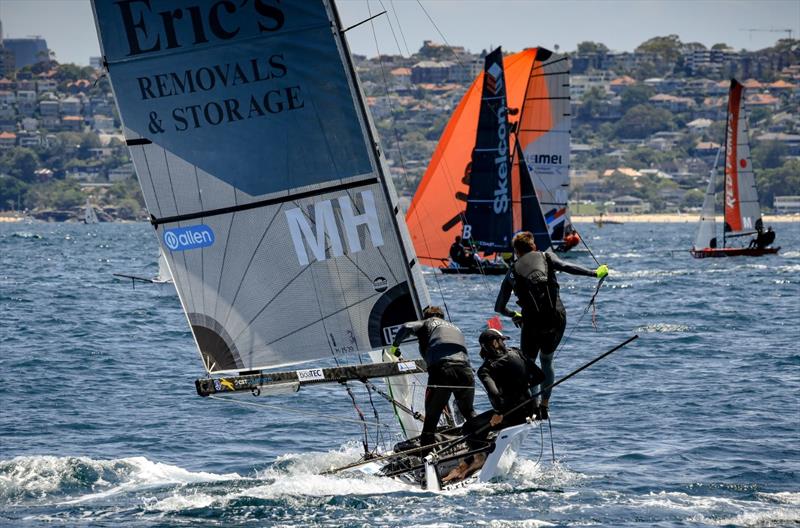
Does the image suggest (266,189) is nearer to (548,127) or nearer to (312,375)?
(312,375)

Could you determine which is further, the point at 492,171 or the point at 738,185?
the point at 738,185

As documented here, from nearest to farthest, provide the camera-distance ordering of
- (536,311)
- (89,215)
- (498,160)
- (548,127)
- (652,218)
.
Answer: (536,311), (498,160), (548,127), (89,215), (652,218)

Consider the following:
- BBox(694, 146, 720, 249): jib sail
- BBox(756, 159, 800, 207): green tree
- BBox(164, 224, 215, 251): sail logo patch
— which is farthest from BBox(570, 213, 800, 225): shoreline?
BBox(164, 224, 215, 251): sail logo patch

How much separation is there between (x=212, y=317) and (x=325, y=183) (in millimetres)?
1640

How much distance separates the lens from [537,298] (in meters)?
12.0

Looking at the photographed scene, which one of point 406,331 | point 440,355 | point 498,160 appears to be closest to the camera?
point 406,331

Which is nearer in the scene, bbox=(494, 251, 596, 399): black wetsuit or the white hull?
the white hull

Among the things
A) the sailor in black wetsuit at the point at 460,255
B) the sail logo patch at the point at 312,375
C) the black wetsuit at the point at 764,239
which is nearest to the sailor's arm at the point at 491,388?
the sail logo patch at the point at 312,375

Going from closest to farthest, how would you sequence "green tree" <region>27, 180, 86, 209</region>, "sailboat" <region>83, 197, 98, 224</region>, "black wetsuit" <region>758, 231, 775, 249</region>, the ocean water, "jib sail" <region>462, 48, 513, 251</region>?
the ocean water
"jib sail" <region>462, 48, 513, 251</region>
"black wetsuit" <region>758, 231, 775, 249</region>
"sailboat" <region>83, 197, 98, 224</region>
"green tree" <region>27, 180, 86, 209</region>

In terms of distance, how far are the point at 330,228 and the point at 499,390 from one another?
2.12 meters

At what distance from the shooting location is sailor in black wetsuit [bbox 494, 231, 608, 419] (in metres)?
12.0

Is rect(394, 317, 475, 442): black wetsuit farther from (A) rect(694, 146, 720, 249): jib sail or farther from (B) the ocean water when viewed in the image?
(A) rect(694, 146, 720, 249): jib sail

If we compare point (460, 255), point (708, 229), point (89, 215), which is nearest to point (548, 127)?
point (460, 255)

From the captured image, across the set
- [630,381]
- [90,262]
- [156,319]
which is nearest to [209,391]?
[630,381]
